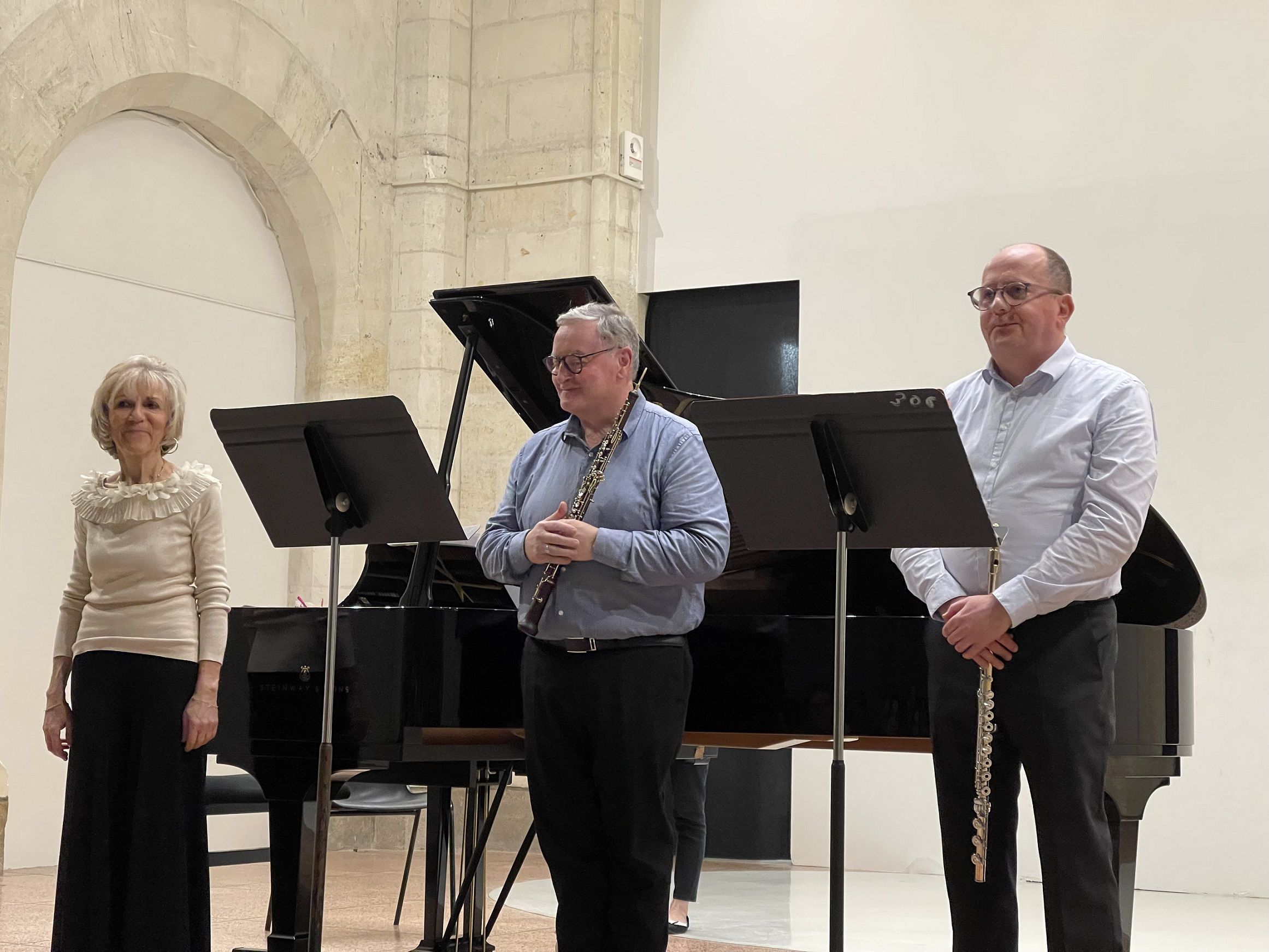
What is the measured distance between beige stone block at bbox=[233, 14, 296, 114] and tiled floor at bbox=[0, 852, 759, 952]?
11.8ft

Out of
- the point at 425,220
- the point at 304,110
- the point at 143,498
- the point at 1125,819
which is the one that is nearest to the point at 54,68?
the point at 304,110

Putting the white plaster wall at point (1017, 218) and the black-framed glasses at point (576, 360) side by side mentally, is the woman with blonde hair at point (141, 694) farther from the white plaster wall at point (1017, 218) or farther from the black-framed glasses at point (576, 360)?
the white plaster wall at point (1017, 218)

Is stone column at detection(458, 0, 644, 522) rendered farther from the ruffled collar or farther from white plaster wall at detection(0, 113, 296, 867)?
the ruffled collar

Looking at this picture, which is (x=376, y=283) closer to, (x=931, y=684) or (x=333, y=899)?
(x=333, y=899)

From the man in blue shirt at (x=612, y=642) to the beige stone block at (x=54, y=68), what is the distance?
13.9ft

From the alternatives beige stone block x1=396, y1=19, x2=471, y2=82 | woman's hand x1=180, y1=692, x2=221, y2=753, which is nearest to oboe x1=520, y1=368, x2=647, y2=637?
woman's hand x1=180, y1=692, x2=221, y2=753

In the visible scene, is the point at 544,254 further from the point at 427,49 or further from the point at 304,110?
the point at 304,110

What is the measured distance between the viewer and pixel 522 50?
334 inches

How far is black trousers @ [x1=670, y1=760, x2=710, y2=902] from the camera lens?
17.6 ft

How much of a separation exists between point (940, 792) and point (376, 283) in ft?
19.2

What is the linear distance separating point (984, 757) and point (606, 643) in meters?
0.73

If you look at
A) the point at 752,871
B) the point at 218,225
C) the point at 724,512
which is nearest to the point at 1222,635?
the point at 752,871

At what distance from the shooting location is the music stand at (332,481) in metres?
3.32

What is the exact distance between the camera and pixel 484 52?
862 centimetres
